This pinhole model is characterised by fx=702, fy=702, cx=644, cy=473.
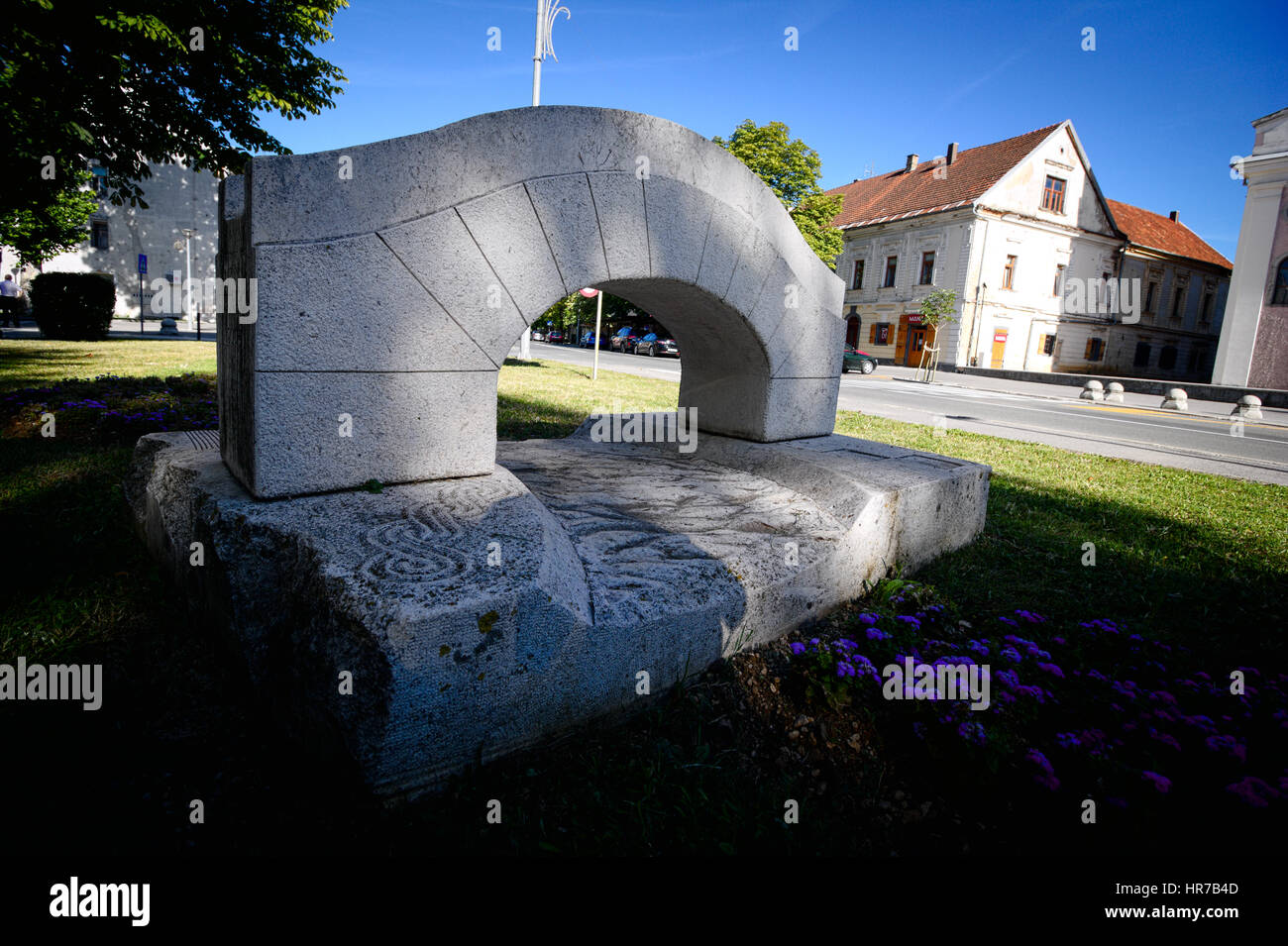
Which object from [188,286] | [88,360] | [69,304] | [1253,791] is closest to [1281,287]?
[1253,791]

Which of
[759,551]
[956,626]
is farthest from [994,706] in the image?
[759,551]

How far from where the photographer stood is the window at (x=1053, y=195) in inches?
1358

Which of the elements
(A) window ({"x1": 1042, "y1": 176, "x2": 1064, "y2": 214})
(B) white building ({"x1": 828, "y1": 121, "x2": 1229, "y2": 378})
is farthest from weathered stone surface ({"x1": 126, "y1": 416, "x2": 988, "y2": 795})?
(A) window ({"x1": 1042, "y1": 176, "x2": 1064, "y2": 214})

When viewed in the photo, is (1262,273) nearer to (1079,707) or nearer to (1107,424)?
(1107,424)

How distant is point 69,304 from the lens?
1780 centimetres

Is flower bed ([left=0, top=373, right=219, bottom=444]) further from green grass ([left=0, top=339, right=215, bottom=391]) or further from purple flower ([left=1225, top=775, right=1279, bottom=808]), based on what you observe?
purple flower ([left=1225, top=775, right=1279, bottom=808])
